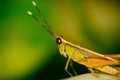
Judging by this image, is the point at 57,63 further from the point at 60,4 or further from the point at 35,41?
Answer: the point at 60,4

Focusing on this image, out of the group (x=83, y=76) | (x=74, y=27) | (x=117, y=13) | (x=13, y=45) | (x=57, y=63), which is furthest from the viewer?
(x=117, y=13)

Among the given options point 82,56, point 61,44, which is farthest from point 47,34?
point 82,56

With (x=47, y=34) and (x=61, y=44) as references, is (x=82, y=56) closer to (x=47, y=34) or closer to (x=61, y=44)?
(x=61, y=44)

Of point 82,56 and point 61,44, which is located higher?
point 61,44

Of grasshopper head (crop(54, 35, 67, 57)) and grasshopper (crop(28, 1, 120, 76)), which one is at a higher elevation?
grasshopper head (crop(54, 35, 67, 57))

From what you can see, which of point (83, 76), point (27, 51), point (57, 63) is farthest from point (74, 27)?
point (83, 76)

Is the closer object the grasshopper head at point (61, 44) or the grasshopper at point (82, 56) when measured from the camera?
the grasshopper at point (82, 56)

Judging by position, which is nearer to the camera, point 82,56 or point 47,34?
point 82,56

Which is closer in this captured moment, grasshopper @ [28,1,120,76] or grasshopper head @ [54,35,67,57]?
grasshopper @ [28,1,120,76]
